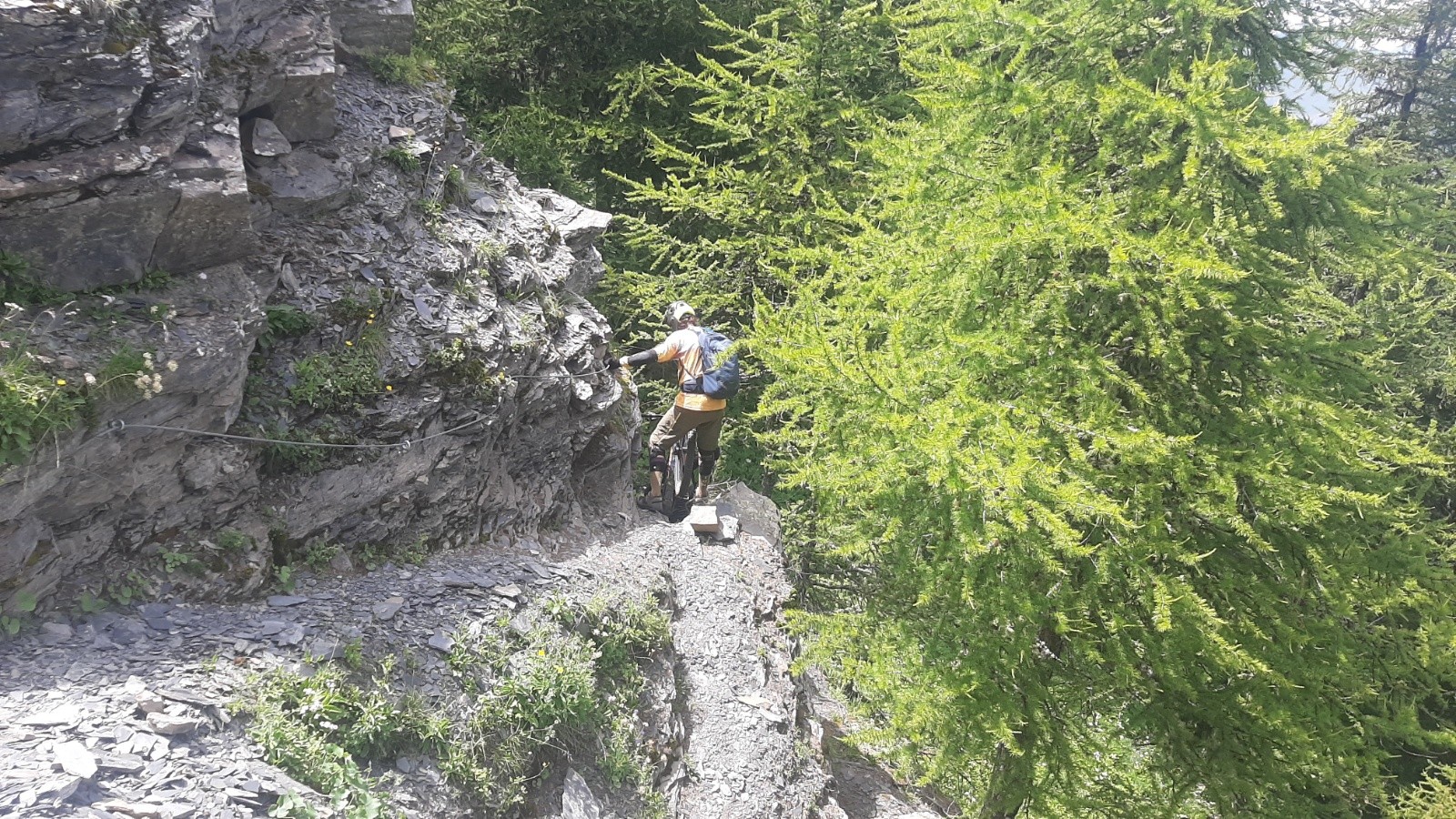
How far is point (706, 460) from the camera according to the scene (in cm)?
1048

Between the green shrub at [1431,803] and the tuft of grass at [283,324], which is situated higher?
the tuft of grass at [283,324]

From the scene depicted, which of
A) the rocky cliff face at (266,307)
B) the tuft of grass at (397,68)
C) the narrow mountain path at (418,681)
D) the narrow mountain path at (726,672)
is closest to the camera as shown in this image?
the narrow mountain path at (418,681)

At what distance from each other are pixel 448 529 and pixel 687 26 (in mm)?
10725

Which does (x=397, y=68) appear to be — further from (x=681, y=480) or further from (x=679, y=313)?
(x=681, y=480)

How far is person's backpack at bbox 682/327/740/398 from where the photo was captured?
9.47 m

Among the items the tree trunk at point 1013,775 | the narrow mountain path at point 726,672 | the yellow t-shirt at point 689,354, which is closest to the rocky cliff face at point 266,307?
the yellow t-shirt at point 689,354

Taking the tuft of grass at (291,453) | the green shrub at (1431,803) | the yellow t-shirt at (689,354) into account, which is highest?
the yellow t-shirt at (689,354)

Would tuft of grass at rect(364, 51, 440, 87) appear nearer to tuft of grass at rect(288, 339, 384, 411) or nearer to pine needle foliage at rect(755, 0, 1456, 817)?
tuft of grass at rect(288, 339, 384, 411)

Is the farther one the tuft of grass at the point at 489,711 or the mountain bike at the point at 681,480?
the mountain bike at the point at 681,480

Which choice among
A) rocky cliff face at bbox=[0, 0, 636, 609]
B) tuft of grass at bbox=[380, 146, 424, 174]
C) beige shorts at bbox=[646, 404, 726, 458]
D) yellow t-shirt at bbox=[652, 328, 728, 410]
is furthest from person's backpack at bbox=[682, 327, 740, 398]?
tuft of grass at bbox=[380, 146, 424, 174]

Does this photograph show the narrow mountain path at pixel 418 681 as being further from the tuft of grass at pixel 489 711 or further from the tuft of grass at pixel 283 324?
the tuft of grass at pixel 283 324

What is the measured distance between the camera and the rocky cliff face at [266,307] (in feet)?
16.2

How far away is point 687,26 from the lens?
14234 millimetres

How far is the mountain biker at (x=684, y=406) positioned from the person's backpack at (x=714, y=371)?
0.20ft
